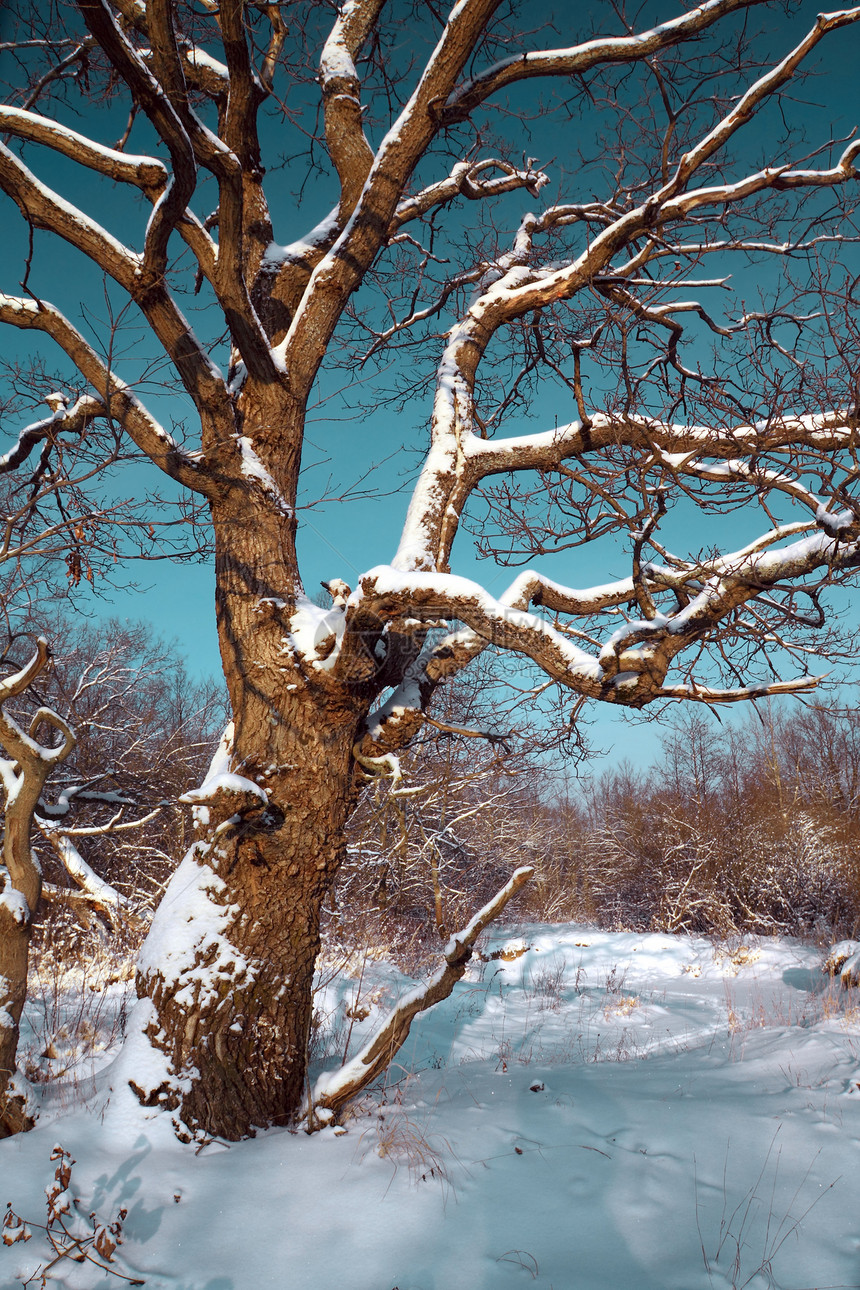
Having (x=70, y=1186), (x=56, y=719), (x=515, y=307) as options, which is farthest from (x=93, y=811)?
(x=515, y=307)

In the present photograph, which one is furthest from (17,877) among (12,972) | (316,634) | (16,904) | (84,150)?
(84,150)

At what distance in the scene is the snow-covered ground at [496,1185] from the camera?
2094 mm

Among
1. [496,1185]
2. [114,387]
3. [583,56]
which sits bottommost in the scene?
→ [496,1185]

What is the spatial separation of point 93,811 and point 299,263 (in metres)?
10.1

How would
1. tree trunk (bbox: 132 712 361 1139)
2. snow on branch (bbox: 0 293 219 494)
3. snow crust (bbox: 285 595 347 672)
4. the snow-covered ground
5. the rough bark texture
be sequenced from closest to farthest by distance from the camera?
the snow-covered ground → the rough bark texture → tree trunk (bbox: 132 712 361 1139) → snow crust (bbox: 285 595 347 672) → snow on branch (bbox: 0 293 219 494)

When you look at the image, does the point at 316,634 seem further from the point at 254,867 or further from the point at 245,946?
the point at 245,946

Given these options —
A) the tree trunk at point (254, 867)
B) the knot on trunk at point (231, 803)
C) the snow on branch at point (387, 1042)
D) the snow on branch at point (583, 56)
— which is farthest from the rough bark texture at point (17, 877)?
the snow on branch at point (583, 56)

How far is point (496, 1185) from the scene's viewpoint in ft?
8.21

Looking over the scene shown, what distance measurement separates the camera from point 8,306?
333 cm

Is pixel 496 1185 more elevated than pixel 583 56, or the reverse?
pixel 583 56

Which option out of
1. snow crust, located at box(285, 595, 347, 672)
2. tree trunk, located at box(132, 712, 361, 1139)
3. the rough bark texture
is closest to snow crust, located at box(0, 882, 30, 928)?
the rough bark texture

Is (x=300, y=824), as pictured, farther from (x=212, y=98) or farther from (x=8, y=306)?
(x=212, y=98)

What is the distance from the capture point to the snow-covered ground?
6.87 feet

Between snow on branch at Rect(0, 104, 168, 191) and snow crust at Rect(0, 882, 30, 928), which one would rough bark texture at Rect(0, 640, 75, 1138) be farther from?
snow on branch at Rect(0, 104, 168, 191)
